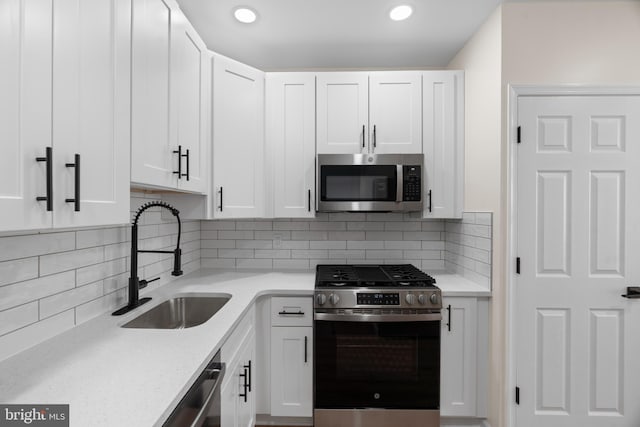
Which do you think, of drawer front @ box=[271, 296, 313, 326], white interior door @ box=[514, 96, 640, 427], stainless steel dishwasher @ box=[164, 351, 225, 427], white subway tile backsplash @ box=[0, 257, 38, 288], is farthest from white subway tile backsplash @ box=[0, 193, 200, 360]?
white interior door @ box=[514, 96, 640, 427]

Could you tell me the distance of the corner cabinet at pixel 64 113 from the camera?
0.68 m

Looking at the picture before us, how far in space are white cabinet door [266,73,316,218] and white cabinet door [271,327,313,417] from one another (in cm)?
88

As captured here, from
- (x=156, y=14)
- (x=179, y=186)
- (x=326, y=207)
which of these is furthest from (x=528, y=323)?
(x=156, y=14)

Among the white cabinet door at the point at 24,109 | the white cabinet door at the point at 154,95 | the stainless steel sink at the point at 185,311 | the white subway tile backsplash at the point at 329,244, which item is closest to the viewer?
the white cabinet door at the point at 24,109

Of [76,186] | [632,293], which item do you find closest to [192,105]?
[76,186]

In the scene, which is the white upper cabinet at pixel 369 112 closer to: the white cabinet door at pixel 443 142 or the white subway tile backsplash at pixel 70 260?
the white cabinet door at pixel 443 142

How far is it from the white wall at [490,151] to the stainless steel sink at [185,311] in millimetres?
1599

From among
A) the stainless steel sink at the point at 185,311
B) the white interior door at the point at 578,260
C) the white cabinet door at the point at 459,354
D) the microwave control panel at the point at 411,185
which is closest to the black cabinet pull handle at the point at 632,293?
the white interior door at the point at 578,260

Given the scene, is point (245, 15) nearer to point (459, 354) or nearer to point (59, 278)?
point (59, 278)

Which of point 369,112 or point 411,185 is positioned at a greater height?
point 369,112

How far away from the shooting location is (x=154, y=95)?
4.23ft

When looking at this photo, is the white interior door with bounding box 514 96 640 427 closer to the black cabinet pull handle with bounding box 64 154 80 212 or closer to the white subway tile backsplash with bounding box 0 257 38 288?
Result: the black cabinet pull handle with bounding box 64 154 80 212

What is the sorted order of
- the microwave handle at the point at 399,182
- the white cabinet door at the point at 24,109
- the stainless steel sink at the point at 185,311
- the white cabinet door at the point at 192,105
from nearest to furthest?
the white cabinet door at the point at 24,109 < the white cabinet door at the point at 192,105 < the stainless steel sink at the point at 185,311 < the microwave handle at the point at 399,182

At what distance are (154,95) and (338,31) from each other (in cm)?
133
